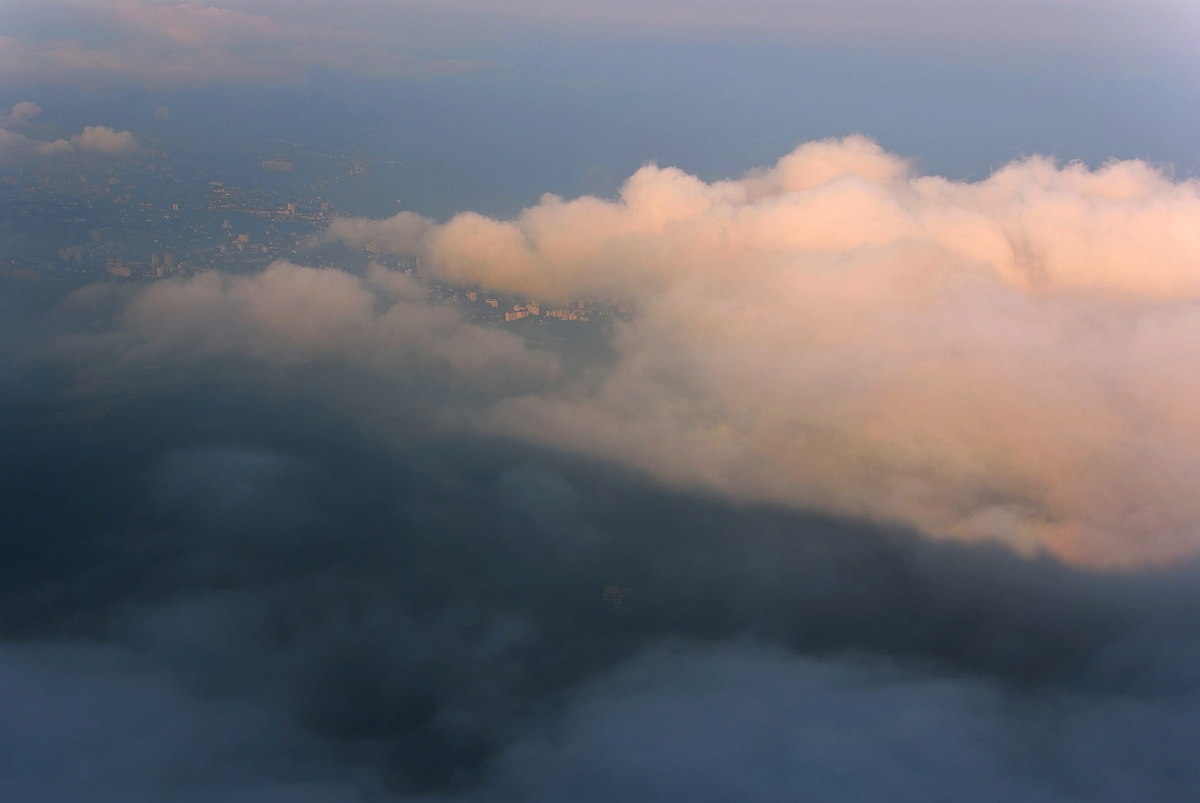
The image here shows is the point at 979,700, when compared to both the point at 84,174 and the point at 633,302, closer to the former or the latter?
the point at 633,302

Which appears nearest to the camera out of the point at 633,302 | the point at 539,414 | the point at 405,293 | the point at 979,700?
the point at 979,700

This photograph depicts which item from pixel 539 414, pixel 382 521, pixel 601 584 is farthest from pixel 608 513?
pixel 382 521

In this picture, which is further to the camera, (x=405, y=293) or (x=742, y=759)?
(x=405, y=293)

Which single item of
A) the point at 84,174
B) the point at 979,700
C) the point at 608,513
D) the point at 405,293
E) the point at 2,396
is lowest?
the point at 979,700

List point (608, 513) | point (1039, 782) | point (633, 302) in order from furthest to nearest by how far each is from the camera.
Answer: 1. point (633, 302)
2. point (608, 513)
3. point (1039, 782)

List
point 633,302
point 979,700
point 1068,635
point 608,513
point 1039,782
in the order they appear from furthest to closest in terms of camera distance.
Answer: point 633,302 → point 608,513 → point 1068,635 → point 979,700 → point 1039,782

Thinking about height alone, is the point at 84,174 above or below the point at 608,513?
above

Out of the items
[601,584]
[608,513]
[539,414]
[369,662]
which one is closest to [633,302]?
[539,414]

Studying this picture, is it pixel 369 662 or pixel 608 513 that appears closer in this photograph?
pixel 369 662

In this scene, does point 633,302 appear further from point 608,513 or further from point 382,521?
point 382,521
